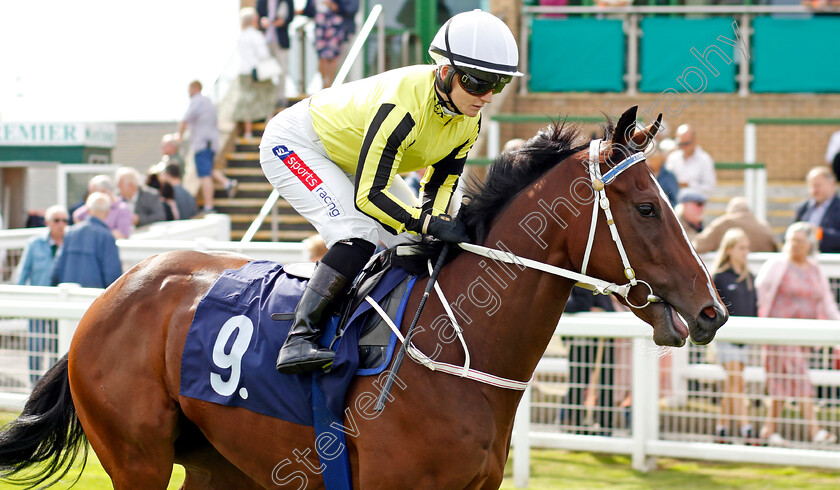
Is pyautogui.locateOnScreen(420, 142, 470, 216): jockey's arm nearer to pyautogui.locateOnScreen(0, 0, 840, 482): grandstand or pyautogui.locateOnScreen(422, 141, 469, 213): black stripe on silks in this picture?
pyautogui.locateOnScreen(422, 141, 469, 213): black stripe on silks

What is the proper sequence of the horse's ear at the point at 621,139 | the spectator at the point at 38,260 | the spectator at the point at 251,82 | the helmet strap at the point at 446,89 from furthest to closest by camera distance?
the spectator at the point at 251,82
the spectator at the point at 38,260
the helmet strap at the point at 446,89
the horse's ear at the point at 621,139

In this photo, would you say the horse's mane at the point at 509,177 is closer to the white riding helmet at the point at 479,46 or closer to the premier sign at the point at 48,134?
the white riding helmet at the point at 479,46

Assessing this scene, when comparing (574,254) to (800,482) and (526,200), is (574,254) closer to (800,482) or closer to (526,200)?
Answer: (526,200)

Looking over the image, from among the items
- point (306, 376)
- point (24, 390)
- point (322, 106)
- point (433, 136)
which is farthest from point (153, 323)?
point (24, 390)

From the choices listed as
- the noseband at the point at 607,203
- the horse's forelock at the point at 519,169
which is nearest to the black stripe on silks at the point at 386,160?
the horse's forelock at the point at 519,169

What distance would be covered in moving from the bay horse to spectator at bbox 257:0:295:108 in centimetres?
858

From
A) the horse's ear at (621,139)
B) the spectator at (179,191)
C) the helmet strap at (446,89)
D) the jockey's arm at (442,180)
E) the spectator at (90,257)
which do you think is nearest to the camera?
the horse's ear at (621,139)

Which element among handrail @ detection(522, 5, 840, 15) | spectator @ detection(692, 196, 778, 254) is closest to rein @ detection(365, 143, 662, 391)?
spectator @ detection(692, 196, 778, 254)

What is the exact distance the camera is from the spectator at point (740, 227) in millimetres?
7230

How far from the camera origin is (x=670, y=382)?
5688mm

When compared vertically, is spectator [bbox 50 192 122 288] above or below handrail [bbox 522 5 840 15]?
below

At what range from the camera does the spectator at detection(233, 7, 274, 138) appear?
11602mm

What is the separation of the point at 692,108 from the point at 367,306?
9.40m

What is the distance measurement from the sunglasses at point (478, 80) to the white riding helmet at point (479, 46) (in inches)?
0.8
